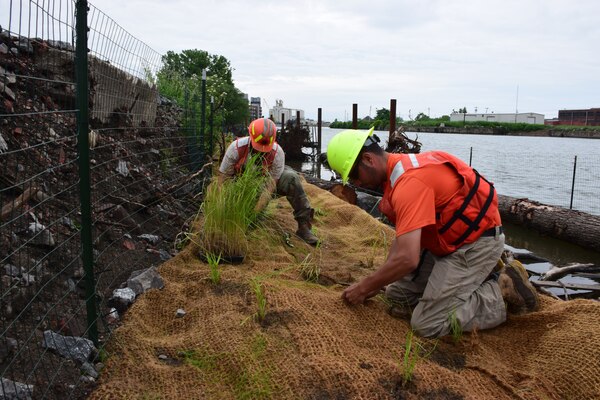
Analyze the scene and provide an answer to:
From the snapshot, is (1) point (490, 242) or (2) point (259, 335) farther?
(1) point (490, 242)

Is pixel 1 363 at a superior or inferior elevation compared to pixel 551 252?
superior

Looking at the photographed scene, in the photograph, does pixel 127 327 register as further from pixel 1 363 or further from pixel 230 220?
pixel 230 220

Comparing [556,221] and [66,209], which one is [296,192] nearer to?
[66,209]

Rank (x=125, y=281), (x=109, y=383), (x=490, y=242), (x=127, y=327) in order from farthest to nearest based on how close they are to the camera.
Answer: (x=125, y=281) → (x=490, y=242) → (x=127, y=327) → (x=109, y=383)

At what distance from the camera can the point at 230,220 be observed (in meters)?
3.63

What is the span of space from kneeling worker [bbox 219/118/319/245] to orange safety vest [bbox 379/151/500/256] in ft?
5.31

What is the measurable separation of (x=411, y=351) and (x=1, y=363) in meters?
1.85

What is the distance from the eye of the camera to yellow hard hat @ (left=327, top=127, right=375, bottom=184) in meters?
2.66

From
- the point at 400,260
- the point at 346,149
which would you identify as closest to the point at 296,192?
the point at 346,149

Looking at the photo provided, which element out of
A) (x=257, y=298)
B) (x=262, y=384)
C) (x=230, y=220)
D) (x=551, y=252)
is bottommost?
(x=551, y=252)

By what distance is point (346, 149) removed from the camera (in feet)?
8.83

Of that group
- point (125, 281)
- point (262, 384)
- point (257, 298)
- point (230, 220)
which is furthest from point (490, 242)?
point (125, 281)

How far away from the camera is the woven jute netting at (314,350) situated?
6.69 ft

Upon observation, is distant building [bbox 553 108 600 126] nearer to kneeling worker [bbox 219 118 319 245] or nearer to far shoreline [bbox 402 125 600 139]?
far shoreline [bbox 402 125 600 139]
